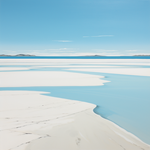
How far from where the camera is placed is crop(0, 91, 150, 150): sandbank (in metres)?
2.96

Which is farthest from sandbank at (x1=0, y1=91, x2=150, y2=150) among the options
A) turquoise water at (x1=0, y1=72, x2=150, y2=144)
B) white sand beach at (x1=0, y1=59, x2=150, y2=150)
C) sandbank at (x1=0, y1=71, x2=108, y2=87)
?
sandbank at (x1=0, y1=71, x2=108, y2=87)

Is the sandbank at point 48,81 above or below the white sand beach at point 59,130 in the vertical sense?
above

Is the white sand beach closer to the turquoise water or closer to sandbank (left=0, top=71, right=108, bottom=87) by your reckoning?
the turquoise water

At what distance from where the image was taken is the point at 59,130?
3.50 meters

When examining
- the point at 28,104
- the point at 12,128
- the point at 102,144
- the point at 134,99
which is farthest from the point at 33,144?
the point at 134,99

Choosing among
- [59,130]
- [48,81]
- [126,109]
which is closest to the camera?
[59,130]

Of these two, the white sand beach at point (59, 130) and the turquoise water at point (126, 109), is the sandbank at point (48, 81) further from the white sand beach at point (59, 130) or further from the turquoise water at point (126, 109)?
the white sand beach at point (59, 130)

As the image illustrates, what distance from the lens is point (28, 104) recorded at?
5242 millimetres

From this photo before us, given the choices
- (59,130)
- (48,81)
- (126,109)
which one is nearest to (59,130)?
(59,130)

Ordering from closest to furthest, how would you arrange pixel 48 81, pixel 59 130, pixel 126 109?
pixel 59 130
pixel 126 109
pixel 48 81

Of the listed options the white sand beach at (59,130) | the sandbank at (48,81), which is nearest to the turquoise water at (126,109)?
the white sand beach at (59,130)

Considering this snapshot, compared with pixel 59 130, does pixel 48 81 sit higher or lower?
higher

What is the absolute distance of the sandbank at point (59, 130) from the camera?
9.70 feet

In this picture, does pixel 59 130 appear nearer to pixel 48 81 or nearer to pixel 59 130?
pixel 59 130
